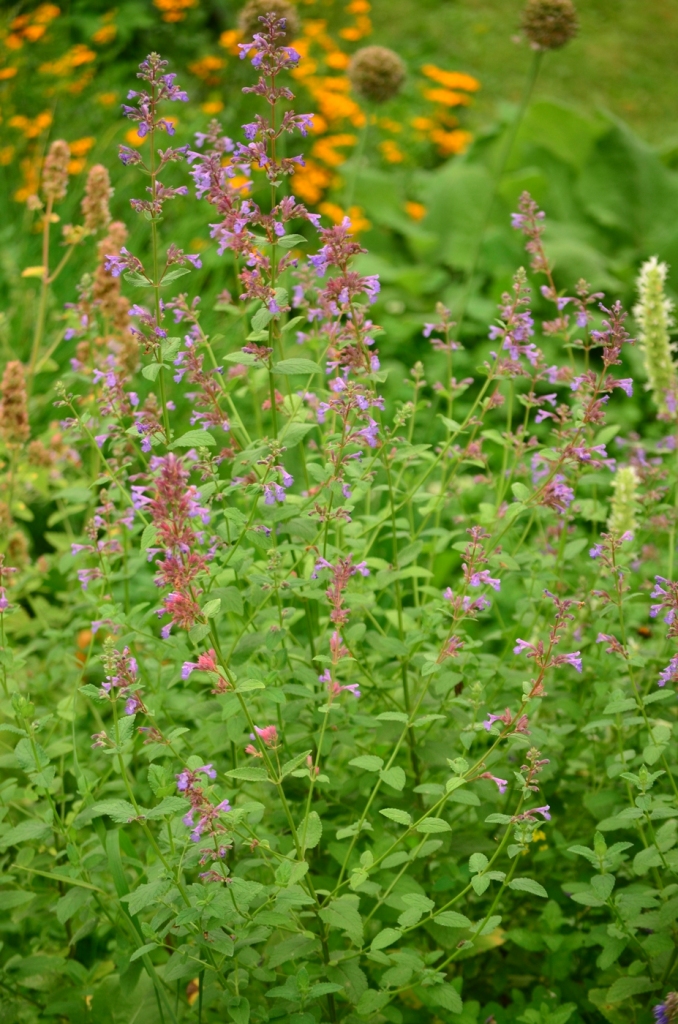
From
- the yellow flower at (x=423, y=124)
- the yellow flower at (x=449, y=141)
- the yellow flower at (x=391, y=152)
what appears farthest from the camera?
the yellow flower at (x=449, y=141)

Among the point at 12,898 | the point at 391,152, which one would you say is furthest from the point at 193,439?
the point at 391,152

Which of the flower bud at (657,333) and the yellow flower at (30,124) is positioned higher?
the flower bud at (657,333)

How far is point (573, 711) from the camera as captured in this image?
7.98ft

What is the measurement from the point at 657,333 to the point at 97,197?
Result: 1.45 metres

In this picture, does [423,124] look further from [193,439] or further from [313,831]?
[313,831]

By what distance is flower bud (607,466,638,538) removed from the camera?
2.55m

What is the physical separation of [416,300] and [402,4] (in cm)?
582

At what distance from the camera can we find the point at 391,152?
7098mm

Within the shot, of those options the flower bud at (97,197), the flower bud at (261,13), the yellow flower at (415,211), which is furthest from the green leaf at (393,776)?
the yellow flower at (415,211)

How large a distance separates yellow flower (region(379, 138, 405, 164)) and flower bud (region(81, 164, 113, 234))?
466 centimetres

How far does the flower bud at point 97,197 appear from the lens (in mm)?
2664

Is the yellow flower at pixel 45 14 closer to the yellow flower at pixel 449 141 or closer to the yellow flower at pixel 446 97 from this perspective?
the yellow flower at pixel 446 97

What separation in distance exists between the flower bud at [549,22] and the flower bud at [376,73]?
0.68 metres

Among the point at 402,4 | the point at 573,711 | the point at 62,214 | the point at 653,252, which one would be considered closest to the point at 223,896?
the point at 573,711
